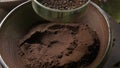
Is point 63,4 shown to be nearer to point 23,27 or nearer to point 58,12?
point 58,12

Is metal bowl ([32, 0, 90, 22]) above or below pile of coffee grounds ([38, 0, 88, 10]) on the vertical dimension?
below

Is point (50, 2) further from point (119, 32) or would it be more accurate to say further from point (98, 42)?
point (119, 32)

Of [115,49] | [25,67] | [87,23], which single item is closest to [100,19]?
[87,23]

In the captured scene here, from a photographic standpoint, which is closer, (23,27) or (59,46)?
(59,46)

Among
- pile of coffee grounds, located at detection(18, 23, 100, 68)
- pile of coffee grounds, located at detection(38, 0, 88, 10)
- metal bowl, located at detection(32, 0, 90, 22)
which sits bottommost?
pile of coffee grounds, located at detection(18, 23, 100, 68)

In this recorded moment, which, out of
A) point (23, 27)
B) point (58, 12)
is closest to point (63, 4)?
point (58, 12)
